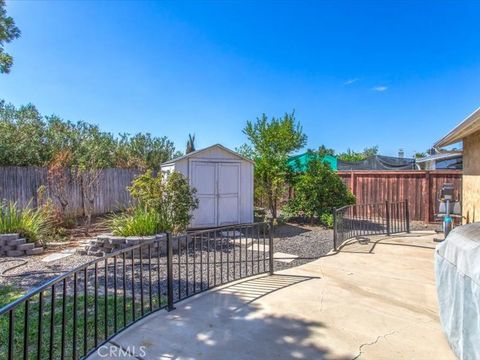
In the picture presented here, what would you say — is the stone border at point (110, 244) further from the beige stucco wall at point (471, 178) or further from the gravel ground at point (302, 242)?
the beige stucco wall at point (471, 178)

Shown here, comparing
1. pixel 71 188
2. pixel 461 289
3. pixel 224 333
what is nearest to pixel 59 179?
pixel 71 188

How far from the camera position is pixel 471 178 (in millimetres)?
6551

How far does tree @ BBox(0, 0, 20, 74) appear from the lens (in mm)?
5027

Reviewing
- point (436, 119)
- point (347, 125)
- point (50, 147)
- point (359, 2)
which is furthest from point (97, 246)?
point (347, 125)

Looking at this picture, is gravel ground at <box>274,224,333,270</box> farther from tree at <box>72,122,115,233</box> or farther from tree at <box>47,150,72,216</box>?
tree at <box>47,150,72,216</box>

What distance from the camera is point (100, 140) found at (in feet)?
44.4

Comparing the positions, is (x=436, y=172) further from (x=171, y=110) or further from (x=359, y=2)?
(x=171, y=110)

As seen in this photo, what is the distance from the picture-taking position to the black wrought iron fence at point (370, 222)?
20.8 ft

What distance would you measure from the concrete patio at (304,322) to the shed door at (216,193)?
13.2 ft

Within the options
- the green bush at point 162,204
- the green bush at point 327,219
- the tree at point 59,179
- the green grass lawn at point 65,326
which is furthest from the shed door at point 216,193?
the green grass lawn at point 65,326

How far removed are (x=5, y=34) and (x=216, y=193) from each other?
532 cm

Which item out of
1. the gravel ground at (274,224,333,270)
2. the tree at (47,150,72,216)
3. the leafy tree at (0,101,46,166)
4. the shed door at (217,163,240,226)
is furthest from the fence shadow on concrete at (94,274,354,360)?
the leafy tree at (0,101,46,166)

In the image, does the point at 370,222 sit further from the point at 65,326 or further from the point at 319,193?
the point at 65,326

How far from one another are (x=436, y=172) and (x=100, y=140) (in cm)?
1293
